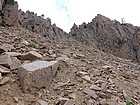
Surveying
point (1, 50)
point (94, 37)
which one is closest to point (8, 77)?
point (1, 50)

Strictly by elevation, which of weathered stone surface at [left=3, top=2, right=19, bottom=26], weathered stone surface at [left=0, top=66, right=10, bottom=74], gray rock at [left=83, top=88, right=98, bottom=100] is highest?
weathered stone surface at [left=3, top=2, right=19, bottom=26]

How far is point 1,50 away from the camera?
411 inches

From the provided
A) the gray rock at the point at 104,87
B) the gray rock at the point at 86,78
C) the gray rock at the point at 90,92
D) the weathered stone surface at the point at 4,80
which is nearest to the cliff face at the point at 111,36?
the gray rock at the point at 86,78

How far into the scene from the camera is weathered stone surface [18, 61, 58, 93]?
8.12 m

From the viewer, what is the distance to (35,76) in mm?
8188

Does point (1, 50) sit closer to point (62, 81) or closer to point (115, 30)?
point (62, 81)

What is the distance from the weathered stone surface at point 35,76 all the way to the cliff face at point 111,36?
38.1m

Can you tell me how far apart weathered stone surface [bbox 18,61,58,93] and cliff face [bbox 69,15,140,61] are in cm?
3807

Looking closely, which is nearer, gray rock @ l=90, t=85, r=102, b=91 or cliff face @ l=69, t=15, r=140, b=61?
gray rock @ l=90, t=85, r=102, b=91

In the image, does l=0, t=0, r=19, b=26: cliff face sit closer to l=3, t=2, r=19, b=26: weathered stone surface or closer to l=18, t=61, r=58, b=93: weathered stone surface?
l=3, t=2, r=19, b=26: weathered stone surface

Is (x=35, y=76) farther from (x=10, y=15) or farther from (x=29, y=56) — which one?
(x=10, y=15)

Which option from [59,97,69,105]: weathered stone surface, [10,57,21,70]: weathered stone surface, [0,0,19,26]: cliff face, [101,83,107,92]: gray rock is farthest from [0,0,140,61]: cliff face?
[59,97,69,105]: weathered stone surface

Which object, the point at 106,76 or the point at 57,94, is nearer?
the point at 57,94

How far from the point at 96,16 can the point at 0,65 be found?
49.6 m
